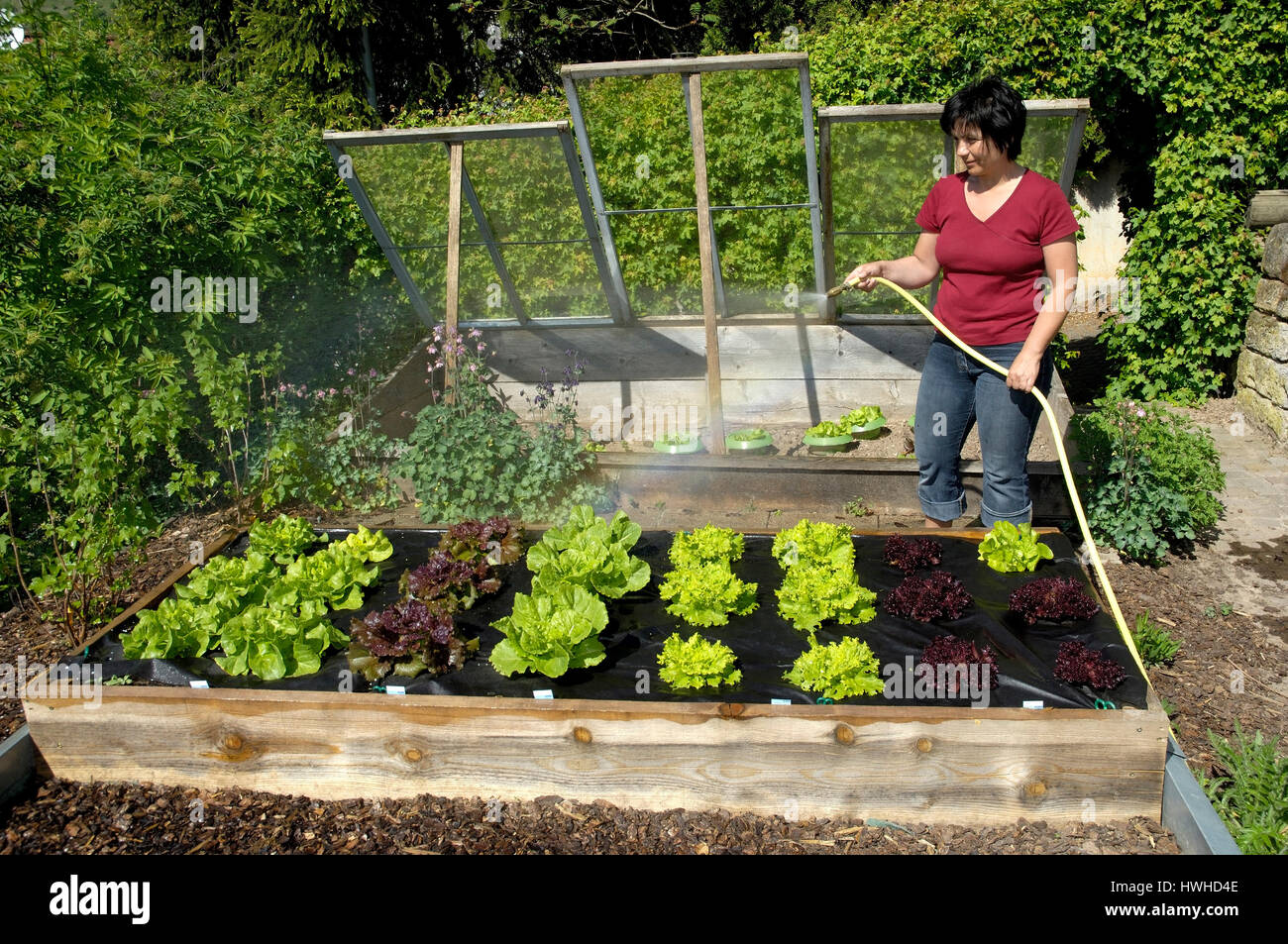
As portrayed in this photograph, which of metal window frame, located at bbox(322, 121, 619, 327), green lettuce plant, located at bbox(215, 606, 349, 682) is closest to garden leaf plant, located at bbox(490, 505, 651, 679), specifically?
green lettuce plant, located at bbox(215, 606, 349, 682)

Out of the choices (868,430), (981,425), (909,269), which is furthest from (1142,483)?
(868,430)

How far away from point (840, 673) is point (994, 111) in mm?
2130

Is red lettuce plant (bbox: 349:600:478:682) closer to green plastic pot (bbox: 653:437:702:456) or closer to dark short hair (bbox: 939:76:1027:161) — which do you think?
dark short hair (bbox: 939:76:1027:161)

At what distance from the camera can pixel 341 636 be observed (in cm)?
335

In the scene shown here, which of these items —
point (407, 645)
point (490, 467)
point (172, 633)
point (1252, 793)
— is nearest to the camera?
point (1252, 793)

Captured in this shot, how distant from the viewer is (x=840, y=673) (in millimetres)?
2918

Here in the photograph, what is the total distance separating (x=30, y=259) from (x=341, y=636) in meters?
2.83

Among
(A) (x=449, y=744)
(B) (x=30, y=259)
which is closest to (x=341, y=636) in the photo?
(A) (x=449, y=744)

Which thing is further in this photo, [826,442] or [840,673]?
[826,442]

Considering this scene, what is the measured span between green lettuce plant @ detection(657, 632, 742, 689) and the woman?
1.62 metres

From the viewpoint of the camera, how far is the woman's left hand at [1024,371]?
355 centimetres

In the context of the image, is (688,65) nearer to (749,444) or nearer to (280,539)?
(749,444)

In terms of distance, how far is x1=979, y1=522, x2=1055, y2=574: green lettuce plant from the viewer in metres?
3.59
